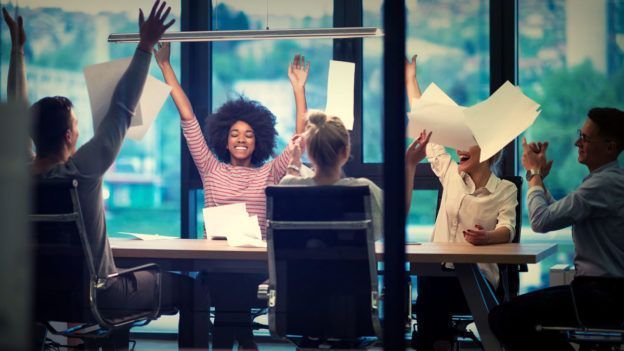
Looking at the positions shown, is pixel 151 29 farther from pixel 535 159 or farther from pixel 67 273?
pixel 535 159

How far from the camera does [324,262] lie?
2795 millimetres

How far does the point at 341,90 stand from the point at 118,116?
5.36 ft

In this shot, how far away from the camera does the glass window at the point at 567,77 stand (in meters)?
4.53

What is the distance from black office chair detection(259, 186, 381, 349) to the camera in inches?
108

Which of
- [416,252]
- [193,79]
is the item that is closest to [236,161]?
[193,79]

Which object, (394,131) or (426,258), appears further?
(426,258)

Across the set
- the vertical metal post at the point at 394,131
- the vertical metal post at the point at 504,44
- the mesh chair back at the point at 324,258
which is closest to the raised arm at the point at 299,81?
the vertical metal post at the point at 504,44

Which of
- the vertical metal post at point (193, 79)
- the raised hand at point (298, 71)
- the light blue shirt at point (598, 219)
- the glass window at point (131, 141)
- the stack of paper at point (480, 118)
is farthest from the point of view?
the vertical metal post at point (193, 79)

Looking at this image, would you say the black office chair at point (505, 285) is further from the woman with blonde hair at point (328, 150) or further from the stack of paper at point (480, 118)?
the woman with blonde hair at point (328, 150)

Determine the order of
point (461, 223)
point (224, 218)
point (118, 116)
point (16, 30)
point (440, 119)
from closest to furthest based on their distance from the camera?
point (16, 30) < point (118, 116) < point (440, 119) < point (224, 218) < point (461, 223)

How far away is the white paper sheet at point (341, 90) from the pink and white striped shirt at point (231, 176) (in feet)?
1.03

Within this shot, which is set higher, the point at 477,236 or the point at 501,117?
the point at 501,117

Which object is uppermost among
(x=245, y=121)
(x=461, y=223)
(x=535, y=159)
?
(x=245, y=121)

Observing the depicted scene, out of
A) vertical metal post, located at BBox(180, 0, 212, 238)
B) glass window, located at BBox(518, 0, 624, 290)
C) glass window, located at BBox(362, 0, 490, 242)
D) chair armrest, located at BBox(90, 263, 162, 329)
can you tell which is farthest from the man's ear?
glass window, located at BBox(518, 0, 624, 290)
